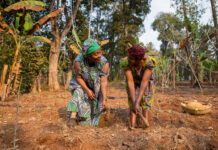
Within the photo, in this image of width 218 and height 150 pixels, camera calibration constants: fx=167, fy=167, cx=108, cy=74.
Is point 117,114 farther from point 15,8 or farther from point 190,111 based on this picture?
point 15,8

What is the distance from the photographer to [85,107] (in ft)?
7.39

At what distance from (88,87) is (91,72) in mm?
255

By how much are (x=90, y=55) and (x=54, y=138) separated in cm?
100

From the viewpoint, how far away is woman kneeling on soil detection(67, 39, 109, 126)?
214 centimetres

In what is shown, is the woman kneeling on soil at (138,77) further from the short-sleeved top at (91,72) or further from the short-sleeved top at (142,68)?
the short-sleeved top at (91,72)

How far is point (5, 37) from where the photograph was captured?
5.56m

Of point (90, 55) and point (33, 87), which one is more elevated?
point (90, 55)

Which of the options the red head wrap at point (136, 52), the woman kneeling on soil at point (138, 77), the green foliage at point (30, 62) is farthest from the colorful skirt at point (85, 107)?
the green foliage at point (30, 62)

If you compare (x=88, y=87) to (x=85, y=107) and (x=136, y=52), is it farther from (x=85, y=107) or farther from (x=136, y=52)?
(x=136, y=52)

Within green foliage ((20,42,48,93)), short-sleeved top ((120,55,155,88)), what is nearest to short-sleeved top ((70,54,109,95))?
short-sleeved top ((120,55,155,88))

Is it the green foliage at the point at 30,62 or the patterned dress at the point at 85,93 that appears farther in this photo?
the green foliage at the point at 30,62

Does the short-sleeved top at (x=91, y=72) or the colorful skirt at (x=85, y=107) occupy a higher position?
the short-sleeved top at (x=91, y=72)

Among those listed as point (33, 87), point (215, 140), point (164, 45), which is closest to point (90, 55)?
point (215, 140)

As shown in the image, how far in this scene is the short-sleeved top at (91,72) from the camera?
2202 millimetres
